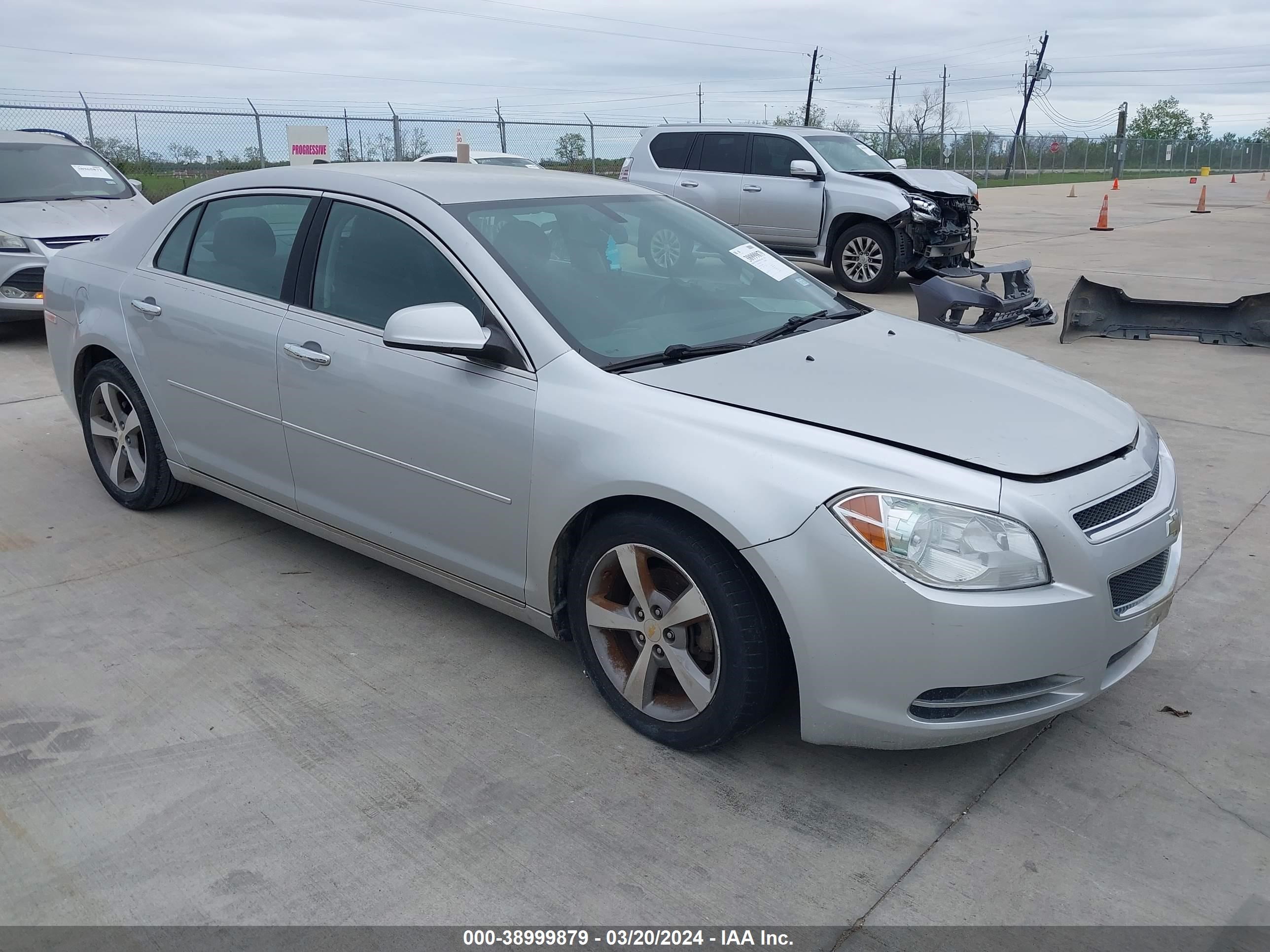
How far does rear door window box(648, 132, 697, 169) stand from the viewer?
12.8m

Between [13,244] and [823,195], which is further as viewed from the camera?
[823,195]

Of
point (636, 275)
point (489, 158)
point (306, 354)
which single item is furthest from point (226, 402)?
point (489, 158)

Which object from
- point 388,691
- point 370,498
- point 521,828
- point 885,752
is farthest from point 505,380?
point 885,752

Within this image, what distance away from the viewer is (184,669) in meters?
3.54

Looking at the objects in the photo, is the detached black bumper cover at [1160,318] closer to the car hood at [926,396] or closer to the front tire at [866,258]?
the front tire at [866,258]

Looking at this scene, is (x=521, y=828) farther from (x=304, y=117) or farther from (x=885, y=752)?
(x=304, y=117)

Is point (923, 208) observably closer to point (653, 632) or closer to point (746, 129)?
point (746, 129)

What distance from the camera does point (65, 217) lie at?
880 centimetres

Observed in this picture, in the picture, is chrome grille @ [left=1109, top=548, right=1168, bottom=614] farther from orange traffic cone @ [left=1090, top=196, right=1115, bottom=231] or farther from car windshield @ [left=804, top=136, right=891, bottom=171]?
orange traffic cone @ [left=1090, top=196, right=1115, bottom=231]

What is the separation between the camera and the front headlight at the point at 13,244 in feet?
27.4

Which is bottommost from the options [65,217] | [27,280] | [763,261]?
[27,280]

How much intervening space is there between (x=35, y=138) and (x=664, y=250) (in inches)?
329

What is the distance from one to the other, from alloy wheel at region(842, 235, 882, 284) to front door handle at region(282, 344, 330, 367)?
8771 millimetres

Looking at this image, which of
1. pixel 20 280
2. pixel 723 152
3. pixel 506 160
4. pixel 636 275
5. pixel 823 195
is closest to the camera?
pixel 636 275
